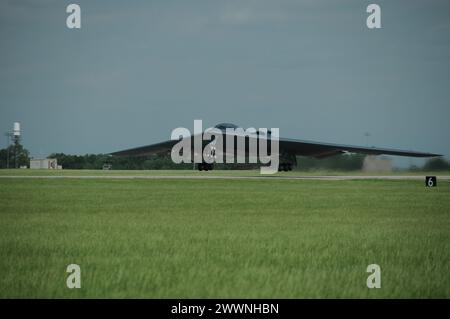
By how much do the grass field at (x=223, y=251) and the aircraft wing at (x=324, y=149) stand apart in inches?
1029

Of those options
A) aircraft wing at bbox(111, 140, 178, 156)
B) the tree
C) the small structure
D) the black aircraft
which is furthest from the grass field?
the tree

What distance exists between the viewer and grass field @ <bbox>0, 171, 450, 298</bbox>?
6.68 m

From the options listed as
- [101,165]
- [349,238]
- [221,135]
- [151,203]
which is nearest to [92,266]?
[349,238]

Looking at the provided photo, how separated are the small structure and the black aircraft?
46.3 meters

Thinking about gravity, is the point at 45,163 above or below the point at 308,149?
below

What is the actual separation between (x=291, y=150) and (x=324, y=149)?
282cm

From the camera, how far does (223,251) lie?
894 cm

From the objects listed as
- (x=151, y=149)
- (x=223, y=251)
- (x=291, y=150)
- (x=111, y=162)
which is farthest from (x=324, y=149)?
(x=111, y=162)

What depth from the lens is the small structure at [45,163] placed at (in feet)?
304

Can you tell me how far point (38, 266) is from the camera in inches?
309

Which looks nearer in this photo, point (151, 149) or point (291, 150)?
point (291, 150)

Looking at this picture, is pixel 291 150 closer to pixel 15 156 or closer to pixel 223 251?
pixel 223 251

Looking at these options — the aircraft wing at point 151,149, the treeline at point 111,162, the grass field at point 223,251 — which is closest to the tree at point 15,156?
the treeline at point 111,162
